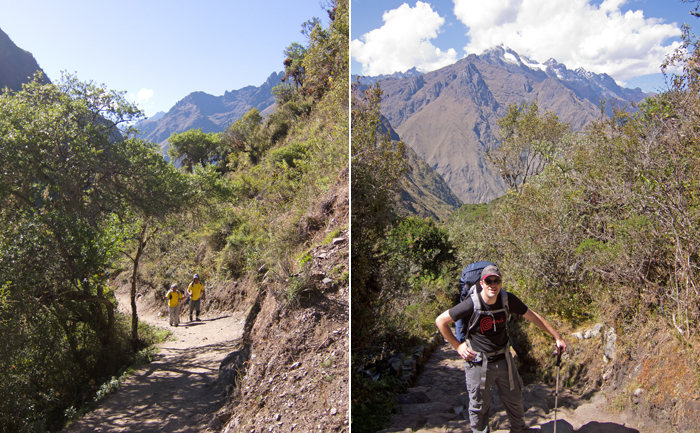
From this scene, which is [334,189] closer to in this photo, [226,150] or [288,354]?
[288,354]

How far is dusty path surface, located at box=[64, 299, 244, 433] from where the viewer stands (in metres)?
6.09

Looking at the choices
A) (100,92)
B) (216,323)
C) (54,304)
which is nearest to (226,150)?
(216,323)

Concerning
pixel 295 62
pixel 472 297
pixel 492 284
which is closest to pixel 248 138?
pixel 295 62

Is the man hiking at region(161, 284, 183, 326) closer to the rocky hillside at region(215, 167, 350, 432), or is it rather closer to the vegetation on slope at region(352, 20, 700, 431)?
the rocky hillside at region(215, 167, 350, 432)

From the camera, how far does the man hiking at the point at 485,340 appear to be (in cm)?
302

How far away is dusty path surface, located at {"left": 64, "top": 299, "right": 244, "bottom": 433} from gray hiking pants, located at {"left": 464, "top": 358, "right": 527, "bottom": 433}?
4.28m

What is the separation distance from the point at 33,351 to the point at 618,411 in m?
8.99

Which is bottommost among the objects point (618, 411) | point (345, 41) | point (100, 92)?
point (618, 411)

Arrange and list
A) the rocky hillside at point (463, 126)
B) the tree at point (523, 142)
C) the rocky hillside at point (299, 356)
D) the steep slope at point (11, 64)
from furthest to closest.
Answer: the steep slope at point (11, 64), the tree at point (523, 142), the rocky hillside at point (463, 126), the rocky hillside at point (299, 356)

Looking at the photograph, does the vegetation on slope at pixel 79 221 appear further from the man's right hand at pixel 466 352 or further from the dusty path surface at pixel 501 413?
the man's right hand at pixel 466 352

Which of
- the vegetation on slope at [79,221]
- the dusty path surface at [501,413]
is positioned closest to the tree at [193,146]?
the vegetation on slope at [79,221]

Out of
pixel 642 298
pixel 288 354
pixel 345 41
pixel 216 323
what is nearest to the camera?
pixel 288 354

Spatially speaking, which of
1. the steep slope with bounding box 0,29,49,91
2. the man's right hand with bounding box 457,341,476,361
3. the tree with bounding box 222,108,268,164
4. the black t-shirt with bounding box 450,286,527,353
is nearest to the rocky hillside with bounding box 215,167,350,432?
the man's right hand with bounding box 457,341,476,361

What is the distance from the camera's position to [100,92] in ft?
27.0
